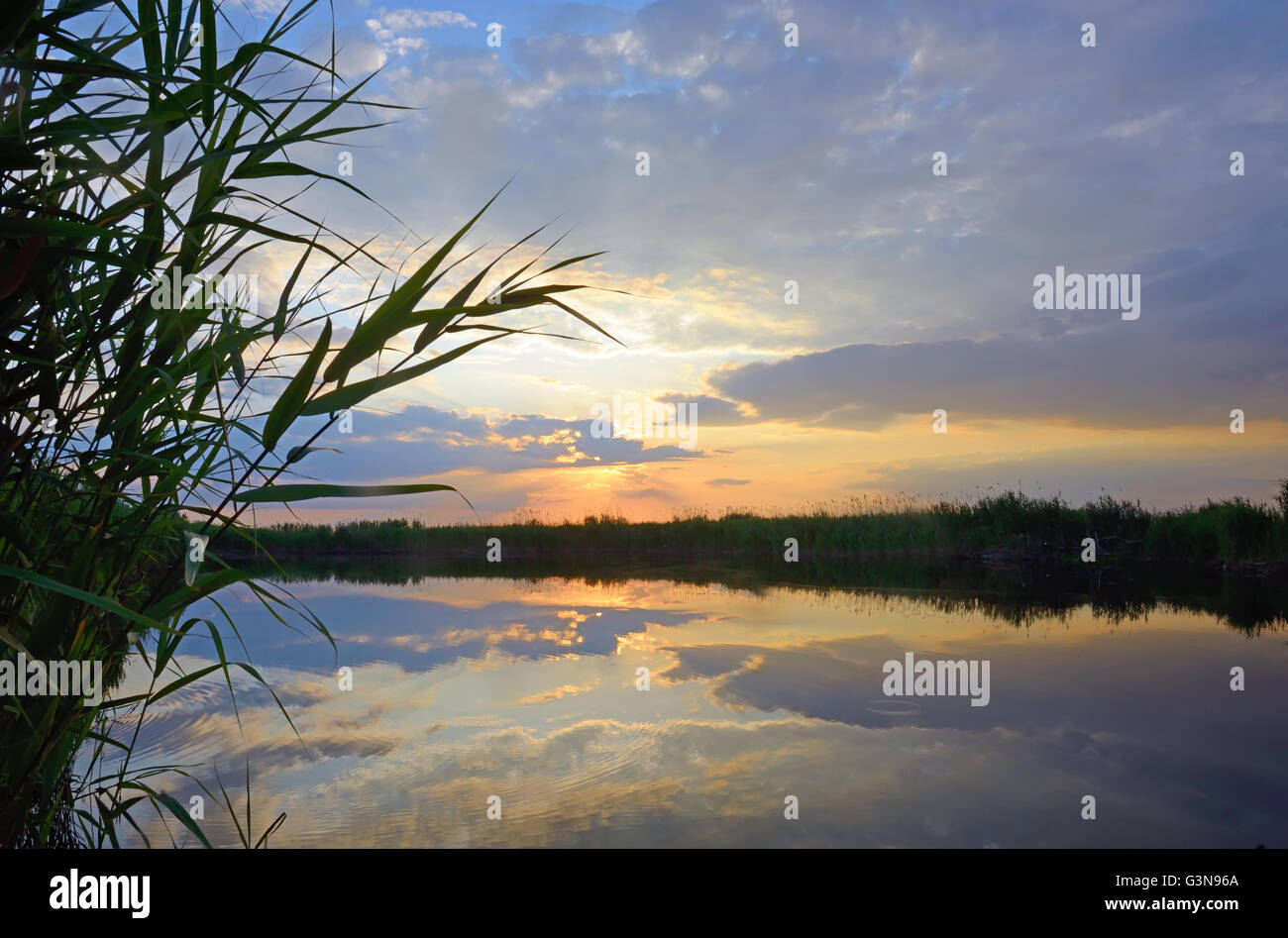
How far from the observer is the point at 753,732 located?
377 cm

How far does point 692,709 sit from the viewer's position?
4121mm

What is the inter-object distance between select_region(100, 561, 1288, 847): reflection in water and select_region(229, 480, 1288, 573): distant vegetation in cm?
446

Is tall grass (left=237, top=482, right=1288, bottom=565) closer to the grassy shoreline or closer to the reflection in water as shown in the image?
the grassy shoreline

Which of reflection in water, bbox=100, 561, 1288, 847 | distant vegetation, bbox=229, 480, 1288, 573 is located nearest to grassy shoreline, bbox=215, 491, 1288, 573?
distant vegetation, bbox=229, 480, 1288, 573

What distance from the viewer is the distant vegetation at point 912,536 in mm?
10648

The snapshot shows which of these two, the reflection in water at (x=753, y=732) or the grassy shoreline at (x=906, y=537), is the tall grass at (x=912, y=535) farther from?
the reflection in water at (x=753, y=732)

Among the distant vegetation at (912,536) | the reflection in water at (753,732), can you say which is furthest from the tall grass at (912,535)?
the reflection in water at (753,732)

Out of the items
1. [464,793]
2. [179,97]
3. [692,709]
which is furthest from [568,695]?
[179,97]

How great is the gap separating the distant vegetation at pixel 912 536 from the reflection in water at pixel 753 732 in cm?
446

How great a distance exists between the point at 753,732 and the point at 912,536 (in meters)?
10.7

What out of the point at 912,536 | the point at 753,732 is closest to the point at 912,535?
the point at 912,536

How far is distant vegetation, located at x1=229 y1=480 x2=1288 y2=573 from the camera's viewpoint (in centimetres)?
1065

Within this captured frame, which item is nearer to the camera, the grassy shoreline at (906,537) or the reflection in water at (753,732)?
the reflection in water at (753,732)
